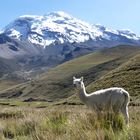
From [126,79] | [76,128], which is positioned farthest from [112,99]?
[126,79]

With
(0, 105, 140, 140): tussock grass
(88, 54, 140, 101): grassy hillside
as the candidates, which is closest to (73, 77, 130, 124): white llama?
(0, 105, 140, 140): tussock grass

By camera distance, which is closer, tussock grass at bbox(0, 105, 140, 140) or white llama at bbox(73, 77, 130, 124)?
tussock grass at bbox(0, 105, 140, 140)

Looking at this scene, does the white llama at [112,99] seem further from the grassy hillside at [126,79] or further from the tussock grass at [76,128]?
the grassy hillside at [126,79]

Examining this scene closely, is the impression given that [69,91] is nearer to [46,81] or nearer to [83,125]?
[46,81]

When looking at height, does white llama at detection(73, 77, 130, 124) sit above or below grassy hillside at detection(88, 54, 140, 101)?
above

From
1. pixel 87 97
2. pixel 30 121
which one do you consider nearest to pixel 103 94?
pixel 87 97

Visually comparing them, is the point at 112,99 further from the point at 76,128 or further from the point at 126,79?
the point at 126,79

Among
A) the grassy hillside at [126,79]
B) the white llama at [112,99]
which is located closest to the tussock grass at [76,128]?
the white llama at [112,99]

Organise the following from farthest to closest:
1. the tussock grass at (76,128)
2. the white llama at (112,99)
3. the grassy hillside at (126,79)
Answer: the grassy hillside at (126,79)
the white llama at (112,99)
the tussock grass at (76,128)

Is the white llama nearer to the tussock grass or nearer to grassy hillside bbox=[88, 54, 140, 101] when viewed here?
the tussock grass

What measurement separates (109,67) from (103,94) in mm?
161943

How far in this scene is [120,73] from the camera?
3260 inches

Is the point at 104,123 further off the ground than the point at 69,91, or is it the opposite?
the point at 104,123

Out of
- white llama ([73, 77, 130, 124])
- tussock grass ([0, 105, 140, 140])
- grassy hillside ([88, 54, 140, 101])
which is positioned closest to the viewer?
tussock grass ([0, 105, 140, 140])
